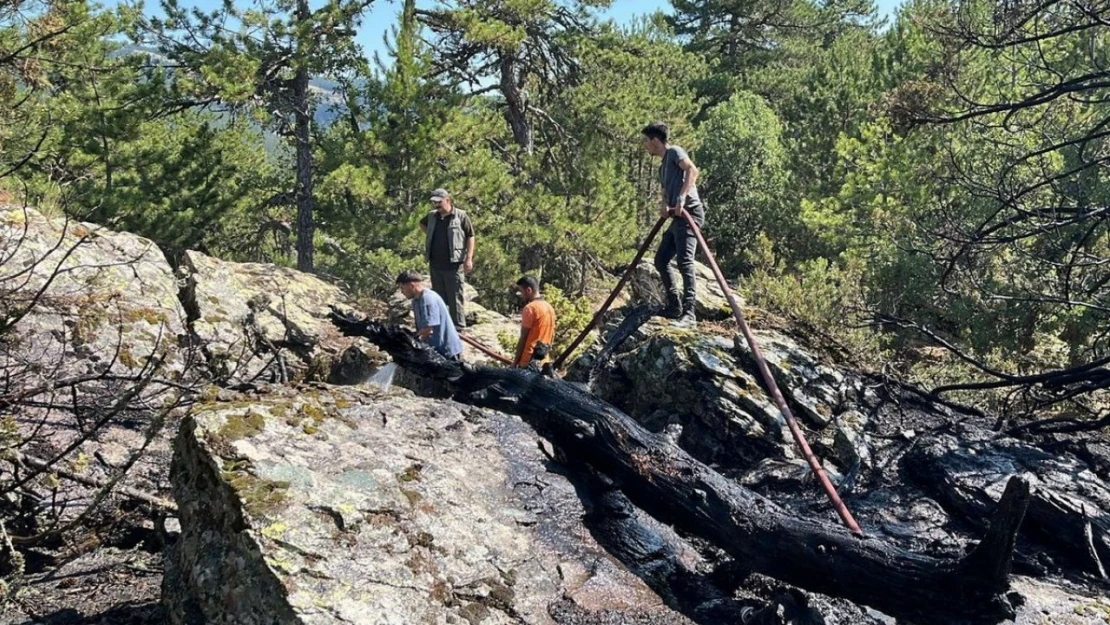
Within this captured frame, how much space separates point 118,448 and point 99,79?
1082 cm

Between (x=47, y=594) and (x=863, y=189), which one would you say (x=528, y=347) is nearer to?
(x=47, y=594)

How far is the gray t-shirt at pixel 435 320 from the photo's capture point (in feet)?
22.6

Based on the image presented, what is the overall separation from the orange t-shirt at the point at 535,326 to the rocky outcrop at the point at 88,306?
10.5 feet

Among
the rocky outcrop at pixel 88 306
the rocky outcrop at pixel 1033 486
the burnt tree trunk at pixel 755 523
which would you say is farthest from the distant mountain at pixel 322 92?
the rocky outcrop at pixel 1033 486

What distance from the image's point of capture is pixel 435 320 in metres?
6.95

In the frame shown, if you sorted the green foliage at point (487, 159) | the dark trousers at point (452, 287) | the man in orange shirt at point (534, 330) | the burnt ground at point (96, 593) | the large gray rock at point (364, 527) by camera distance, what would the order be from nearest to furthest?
1. the large gray rock at point (364, 527)
2. the burnt ground at point (96, 593)
3. the man in orange shirt at point (534, 330)
4. the dark trousers at point (452, 287)
5. the green foliage at point (487, 159)

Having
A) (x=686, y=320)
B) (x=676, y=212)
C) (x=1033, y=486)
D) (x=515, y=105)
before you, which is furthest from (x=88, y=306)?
(x=515, y=105)

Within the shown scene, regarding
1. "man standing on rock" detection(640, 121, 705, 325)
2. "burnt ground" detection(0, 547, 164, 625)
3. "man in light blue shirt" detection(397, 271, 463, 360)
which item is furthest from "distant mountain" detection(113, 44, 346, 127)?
"burnt ground" detection(0, 547, 164, 625)

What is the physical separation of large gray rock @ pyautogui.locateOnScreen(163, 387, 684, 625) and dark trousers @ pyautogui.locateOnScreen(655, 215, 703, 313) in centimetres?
321

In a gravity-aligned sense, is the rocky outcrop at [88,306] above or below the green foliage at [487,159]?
below

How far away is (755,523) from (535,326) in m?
3.84

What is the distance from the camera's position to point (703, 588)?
4254 mm

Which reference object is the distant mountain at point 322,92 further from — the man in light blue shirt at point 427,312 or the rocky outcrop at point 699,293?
the man in light blue shirt at point 427,312

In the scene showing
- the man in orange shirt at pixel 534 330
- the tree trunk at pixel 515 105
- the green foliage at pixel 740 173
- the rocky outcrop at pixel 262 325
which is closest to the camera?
the man in orange shirt at pixel 534 330
